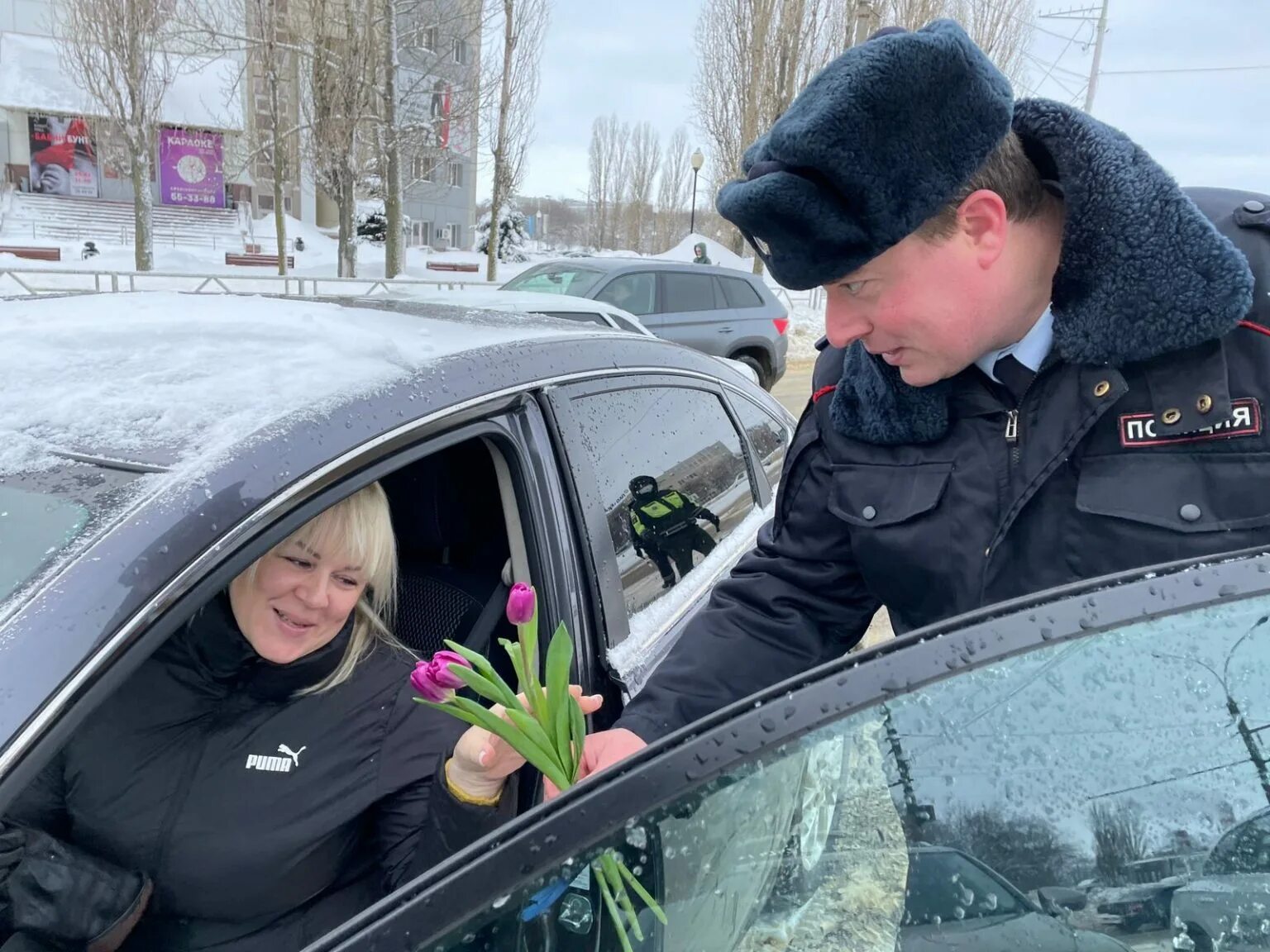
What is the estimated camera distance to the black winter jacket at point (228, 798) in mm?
1432

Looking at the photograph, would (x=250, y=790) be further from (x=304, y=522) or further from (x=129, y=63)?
(x=129, y=63)

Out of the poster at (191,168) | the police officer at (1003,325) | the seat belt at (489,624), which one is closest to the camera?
the police officer at (1003,325)

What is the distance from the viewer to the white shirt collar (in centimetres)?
135

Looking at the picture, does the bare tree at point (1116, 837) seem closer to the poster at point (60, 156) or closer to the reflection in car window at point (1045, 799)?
the reflection in car window at point (1045, 799)

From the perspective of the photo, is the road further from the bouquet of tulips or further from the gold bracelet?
the bouquet of tulips

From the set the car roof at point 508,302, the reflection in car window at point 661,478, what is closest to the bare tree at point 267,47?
the car roof at point 508,302

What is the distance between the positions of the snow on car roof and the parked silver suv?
6544mm

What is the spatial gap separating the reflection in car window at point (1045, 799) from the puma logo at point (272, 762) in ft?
2.70

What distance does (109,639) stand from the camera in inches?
37.6

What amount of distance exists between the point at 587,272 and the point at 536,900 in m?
8.35

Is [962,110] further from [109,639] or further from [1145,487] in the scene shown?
[109,639]

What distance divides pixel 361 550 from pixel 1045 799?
45.4 inches

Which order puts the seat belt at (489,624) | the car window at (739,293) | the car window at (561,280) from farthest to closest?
the car window at (739,293), the car window at (561,280), the seat belt at (489,624)

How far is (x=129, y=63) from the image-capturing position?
1719 centimetres
